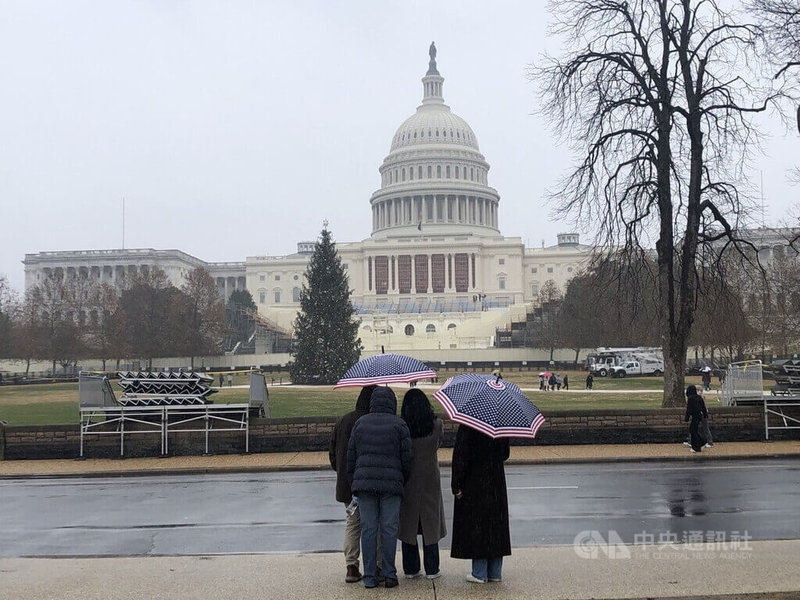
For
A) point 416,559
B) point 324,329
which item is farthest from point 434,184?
point 416,559

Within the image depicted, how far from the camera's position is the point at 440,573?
31.3 feet

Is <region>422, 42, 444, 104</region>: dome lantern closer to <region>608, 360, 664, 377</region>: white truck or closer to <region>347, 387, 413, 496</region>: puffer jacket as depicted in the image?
<region>608, 360, 664, 377</region>: white truck

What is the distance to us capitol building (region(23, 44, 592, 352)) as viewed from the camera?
502 ft

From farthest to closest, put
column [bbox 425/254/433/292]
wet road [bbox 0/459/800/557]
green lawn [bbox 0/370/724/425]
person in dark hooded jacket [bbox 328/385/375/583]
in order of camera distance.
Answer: column [bbox 425/254/433/292], green lawn [bbox 0/370/724/425], wet road [bbox 0/459/800/557], person in dark hooded jacket [bbox 328/385/375/583]

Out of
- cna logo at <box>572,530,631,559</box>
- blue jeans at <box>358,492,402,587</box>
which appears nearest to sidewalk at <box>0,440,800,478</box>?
cna logo at <box>572,530,631,559</box>

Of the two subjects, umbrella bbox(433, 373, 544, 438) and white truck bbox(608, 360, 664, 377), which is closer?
umbrella bbox(433, 373, 544, 438)

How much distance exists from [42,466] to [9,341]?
7079cm

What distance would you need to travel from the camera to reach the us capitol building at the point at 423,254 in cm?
15312

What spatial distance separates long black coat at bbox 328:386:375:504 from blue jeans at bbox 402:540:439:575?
78cm

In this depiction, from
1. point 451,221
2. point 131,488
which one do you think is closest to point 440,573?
point 131,488

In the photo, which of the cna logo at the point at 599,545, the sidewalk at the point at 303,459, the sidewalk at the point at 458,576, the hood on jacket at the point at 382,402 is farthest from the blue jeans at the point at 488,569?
the sidewalk at the point at 303,459

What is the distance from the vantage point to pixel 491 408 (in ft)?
29.1

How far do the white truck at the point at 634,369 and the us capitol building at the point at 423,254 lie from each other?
2750 inches

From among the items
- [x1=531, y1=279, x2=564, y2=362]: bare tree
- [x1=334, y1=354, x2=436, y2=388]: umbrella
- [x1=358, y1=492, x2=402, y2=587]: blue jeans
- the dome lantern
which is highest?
the dome lantern
